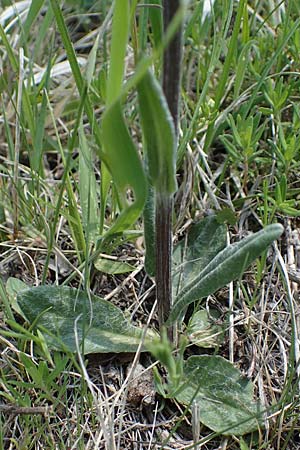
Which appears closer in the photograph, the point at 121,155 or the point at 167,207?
the point at 121,155

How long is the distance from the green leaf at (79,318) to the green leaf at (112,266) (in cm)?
10

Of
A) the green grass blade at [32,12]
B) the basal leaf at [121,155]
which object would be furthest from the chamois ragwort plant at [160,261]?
the green grass blade at [32,12]

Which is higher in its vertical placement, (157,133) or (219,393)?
(157,133)

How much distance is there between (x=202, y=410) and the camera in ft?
4.56

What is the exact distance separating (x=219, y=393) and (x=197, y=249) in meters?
0.37

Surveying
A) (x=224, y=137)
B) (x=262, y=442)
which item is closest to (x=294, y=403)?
(x=262, y=442)

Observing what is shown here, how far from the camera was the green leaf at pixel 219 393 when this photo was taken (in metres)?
1.37

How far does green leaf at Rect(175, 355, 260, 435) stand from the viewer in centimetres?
137

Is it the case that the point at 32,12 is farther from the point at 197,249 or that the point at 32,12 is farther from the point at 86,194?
the point at 197,249

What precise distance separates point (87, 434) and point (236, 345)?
0.40 meters

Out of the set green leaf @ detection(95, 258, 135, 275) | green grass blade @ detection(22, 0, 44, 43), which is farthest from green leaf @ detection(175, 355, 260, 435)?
green grass blade @ detection(22, 0, 44, 43)

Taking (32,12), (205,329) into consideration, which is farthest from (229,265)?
(32,12)

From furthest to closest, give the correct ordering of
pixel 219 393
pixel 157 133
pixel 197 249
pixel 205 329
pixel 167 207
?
pixel 197 249 → pixel 205 329 → pixel 219 393 → pixel 167 207 → pixel 157 133

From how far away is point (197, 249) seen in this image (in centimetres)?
164
